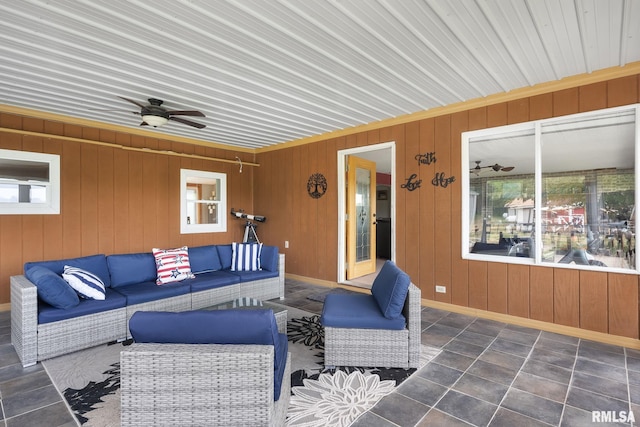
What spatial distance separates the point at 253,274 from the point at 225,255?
0.61m

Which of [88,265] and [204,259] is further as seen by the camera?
[204,259]

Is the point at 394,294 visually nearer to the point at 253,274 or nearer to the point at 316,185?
the point at 253,274

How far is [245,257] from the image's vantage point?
468 cm

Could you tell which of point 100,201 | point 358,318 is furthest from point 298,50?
point 100,201

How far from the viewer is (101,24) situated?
7.47 ft

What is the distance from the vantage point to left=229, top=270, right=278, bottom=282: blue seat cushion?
426 cm

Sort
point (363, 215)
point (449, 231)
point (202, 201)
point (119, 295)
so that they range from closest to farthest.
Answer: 1. point (119, 295)
2. point (449, 231)
3. point (363, 215)
4. point (202, 201)

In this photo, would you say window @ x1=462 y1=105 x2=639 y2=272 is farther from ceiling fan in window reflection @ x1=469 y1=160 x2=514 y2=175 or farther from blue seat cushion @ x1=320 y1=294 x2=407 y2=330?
blue seat cushion @ x1=320 y1=294 x2=407 y2=330

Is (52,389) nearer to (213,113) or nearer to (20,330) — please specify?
(20,330)

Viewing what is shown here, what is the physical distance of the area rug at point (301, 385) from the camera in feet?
6.57

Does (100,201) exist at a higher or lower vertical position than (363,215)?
higher

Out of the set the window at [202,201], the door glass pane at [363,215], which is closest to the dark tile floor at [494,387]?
the door glass pane at [363,215]

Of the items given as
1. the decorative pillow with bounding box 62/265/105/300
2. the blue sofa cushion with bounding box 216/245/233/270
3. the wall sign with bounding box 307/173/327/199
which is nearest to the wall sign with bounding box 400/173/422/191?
the wall sign with bounding box 307/173/327/199

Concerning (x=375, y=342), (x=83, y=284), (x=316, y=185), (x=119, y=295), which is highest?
(x=316, y=185)
